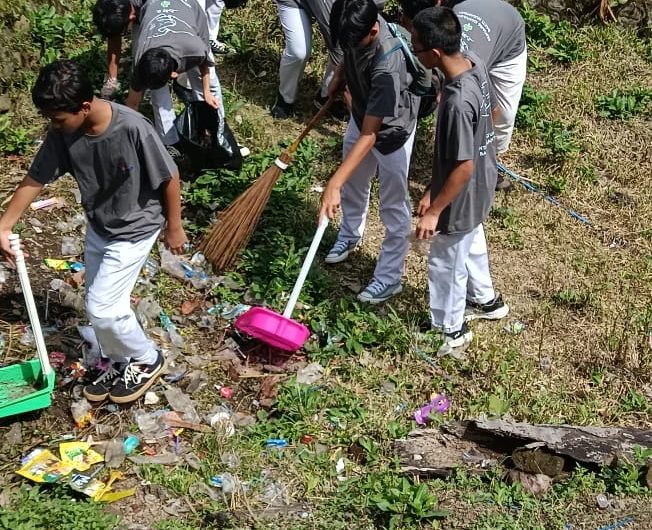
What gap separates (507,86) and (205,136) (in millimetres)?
2250

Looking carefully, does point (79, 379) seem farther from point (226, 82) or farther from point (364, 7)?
point (226, 82)

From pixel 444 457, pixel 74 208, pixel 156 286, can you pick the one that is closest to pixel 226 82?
pixel 74 208

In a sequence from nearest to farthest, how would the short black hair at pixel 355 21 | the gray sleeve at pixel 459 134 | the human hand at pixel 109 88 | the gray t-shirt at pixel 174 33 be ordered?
the gray sleeve at pixel 459 134 → the short black hair at pixel 355 21 → the gray t-shirt at pixel 174 33 → the human hand at pixel 109 88

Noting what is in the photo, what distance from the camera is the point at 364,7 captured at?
4.39m

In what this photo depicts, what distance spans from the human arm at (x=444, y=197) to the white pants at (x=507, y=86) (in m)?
1.89

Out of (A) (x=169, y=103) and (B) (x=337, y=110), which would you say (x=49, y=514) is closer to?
(A) (x=169, y=103)

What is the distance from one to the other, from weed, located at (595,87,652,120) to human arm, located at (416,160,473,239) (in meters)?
3.78

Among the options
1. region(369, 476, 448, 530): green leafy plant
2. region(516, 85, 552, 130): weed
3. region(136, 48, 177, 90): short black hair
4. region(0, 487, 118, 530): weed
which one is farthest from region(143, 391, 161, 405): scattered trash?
region(516, 85, 552, 130): weed

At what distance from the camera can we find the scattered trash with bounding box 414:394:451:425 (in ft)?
15.1

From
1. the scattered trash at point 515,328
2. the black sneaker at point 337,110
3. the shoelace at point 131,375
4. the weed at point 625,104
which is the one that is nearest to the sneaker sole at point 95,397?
the shoelace at point 131,375

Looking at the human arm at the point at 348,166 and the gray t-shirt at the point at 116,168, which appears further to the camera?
the human arm at the point at 348,166

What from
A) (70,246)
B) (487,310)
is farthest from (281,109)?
(487,310)

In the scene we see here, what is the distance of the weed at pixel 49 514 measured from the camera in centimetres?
361

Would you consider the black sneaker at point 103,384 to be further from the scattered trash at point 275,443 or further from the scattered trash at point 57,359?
the scattered trash at point 275,443
